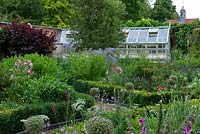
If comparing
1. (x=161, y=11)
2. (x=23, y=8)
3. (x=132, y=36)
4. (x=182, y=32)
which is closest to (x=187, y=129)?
(x=132, y=36)

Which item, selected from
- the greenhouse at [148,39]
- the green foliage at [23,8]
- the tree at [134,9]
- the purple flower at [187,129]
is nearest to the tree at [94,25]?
the greenhouse at [148,39]

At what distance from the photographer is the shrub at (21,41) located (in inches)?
452

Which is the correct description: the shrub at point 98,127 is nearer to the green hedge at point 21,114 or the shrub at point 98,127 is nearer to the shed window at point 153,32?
the green hedge at point 21,114

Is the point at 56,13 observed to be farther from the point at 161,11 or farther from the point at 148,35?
the point at 161,11

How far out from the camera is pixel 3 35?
1155 cm

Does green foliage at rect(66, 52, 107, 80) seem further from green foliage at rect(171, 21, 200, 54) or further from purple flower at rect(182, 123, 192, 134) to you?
green foliage at rect(171, 21, 200, 54)

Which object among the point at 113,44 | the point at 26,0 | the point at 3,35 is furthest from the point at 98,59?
the point at 26,0

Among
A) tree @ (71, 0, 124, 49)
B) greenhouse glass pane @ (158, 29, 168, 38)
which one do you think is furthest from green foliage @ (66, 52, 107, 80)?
greenhouse glass pane @ (158, 29, 168, 38)

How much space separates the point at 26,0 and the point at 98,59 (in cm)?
2183

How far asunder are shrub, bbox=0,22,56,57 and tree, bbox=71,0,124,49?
5.93 meters

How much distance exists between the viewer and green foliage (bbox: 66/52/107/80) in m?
9.83

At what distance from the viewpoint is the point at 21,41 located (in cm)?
1148

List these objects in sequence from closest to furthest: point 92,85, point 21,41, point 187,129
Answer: point 187,129, point 92,85, point 21,41

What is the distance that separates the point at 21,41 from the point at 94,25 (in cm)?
704
